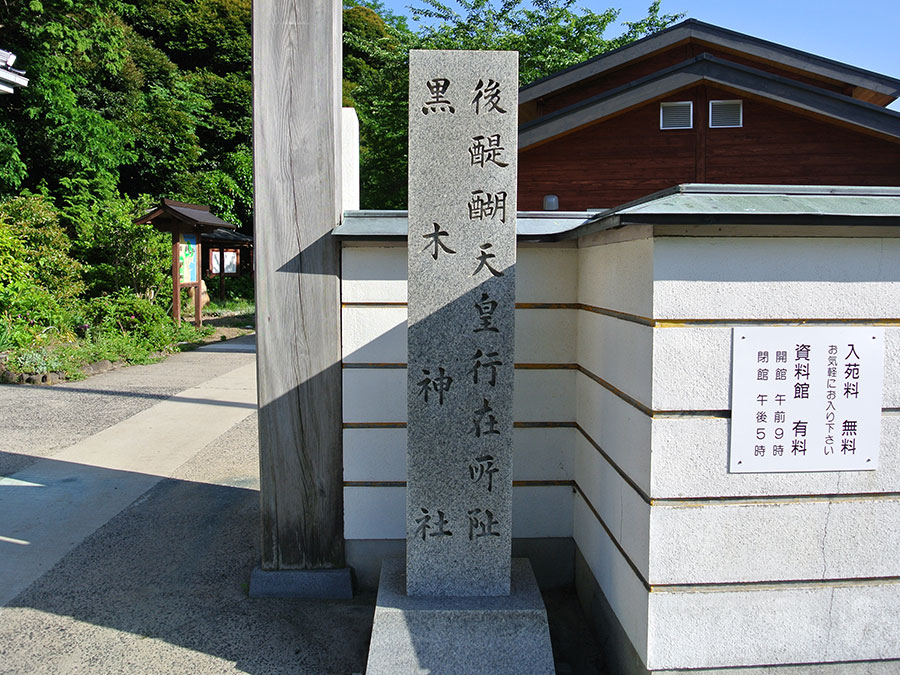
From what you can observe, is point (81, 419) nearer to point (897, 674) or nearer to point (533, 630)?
point (533, 630)

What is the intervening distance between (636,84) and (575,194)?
199 centimetres

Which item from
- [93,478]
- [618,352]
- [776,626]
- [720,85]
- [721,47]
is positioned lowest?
[93,478]

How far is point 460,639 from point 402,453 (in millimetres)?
1116

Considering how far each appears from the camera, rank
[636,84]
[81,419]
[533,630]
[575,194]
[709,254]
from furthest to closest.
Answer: [575,194] → [636,84] → [81,419] → [533,630] → [709,254]

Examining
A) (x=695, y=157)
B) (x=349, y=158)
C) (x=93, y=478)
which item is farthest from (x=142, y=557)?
(x=695, y=157)

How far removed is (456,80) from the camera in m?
3.07

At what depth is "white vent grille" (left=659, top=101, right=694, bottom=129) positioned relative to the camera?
1173 centimetres

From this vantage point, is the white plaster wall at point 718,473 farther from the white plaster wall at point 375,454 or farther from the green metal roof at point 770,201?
the white plaster wall at point 375,454

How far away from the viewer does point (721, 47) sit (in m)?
12.6

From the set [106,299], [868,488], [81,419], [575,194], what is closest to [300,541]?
[868,488]

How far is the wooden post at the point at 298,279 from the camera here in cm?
369

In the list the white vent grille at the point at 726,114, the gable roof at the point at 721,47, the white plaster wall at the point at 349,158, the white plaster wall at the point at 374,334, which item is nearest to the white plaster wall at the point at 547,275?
the white plaster wall at the point at 374,334

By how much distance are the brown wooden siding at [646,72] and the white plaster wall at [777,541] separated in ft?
37.5

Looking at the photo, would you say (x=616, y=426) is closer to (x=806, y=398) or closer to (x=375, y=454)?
(x=806, y=398)
